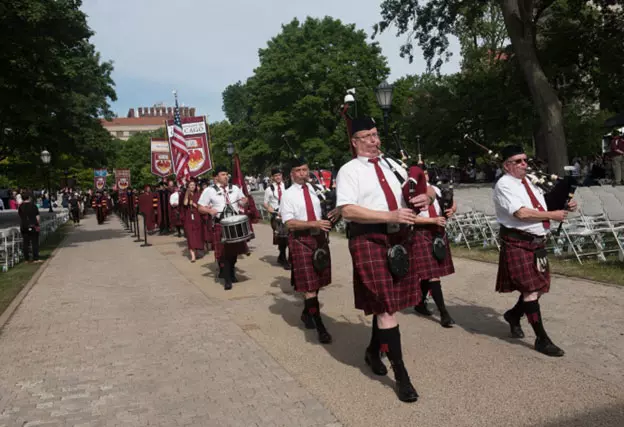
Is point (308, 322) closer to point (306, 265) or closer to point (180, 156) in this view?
point (306, 265)

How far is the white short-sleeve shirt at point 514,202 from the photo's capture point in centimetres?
501

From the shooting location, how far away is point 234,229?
28.3 ft

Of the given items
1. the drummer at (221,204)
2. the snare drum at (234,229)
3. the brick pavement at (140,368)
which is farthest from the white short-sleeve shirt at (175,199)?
the snare drum at (234,229)

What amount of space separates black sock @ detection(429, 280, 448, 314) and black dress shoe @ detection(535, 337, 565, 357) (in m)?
1.21

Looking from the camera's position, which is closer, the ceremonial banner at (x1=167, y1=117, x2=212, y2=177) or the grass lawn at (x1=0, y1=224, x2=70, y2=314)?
the grass lawn at (x1=0, y1=224, x2=70, y2=314)

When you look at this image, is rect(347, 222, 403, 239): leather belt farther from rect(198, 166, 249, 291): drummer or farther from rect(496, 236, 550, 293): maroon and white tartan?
rect(198, 166, 249, 291): drummer

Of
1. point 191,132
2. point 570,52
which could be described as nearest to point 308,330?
point 191,132

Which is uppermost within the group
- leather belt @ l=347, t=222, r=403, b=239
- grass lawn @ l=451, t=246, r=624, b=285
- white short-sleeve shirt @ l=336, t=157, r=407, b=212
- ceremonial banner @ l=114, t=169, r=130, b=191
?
ceremonial banner @ l=114, t=169, r=130, b=191

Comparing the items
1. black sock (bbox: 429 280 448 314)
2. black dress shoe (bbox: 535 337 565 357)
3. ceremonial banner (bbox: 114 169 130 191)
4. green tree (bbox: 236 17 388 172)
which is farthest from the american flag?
green tree (bbox: 236 17 388 172)

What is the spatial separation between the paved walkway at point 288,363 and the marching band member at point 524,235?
1.26 ft

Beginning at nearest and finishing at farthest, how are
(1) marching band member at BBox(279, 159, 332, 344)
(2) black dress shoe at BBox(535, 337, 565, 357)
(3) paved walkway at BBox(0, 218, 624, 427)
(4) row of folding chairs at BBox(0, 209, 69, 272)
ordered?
(3) paved walkway at BBox(0, 218, 624, 427), (2) black dress shoe at BBox(535, 337, 565, 357), (1) marching band member at BBox(279, 159, 332, 344), (4) row of folding chairs at BBox(0, 209, 69, 272)

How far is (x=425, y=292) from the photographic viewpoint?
21.8 ft

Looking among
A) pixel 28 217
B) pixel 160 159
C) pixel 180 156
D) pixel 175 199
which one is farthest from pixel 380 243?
pixel 160 159

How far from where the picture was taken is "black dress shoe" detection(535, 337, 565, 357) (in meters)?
4.86
